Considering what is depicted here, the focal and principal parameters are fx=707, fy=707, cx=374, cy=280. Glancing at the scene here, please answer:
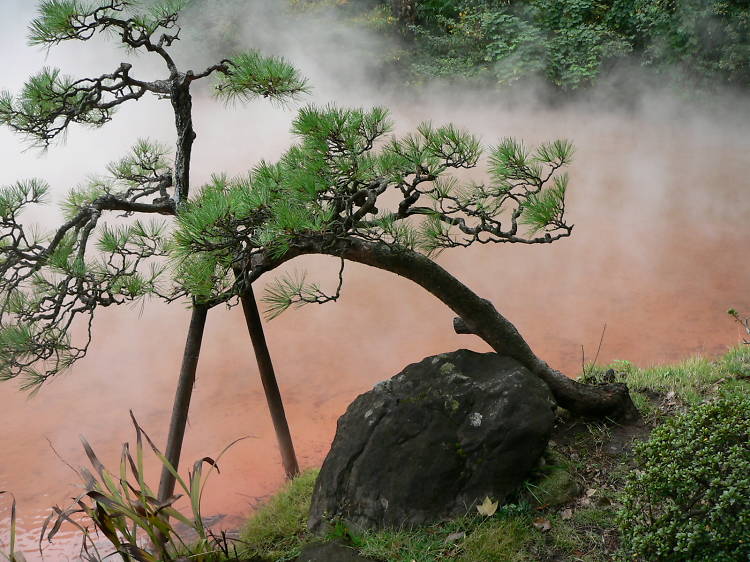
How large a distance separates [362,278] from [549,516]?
12.5 feet

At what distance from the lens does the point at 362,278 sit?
19.7ft

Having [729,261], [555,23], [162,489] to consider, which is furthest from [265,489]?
[555,23]

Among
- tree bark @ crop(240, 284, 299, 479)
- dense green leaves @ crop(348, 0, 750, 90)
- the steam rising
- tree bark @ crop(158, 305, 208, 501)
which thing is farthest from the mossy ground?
dense green leaves @ crop(348, 0, 750, 90)

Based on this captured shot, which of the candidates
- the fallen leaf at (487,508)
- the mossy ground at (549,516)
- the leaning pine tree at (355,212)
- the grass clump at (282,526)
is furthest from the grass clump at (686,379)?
the grass clump at (282,526)

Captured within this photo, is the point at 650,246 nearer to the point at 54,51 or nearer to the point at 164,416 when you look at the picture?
the point at 164,416

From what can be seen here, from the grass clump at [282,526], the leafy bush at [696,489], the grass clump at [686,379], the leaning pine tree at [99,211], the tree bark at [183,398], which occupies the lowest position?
the leafy bush at [696,489]

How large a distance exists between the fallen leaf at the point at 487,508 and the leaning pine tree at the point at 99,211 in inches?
42.7

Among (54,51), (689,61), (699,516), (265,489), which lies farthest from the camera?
(54,51)

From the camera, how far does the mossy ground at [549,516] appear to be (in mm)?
2209

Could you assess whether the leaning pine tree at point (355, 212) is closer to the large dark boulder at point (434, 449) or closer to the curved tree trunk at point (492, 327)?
the curved tree trunk at point (492, 327)

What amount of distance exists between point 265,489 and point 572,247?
3965 mm

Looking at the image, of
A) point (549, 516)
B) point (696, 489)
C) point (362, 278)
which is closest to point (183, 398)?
point (549, 516)

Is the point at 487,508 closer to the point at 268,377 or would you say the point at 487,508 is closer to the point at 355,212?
the point at 355,212

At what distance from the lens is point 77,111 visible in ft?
9.04
